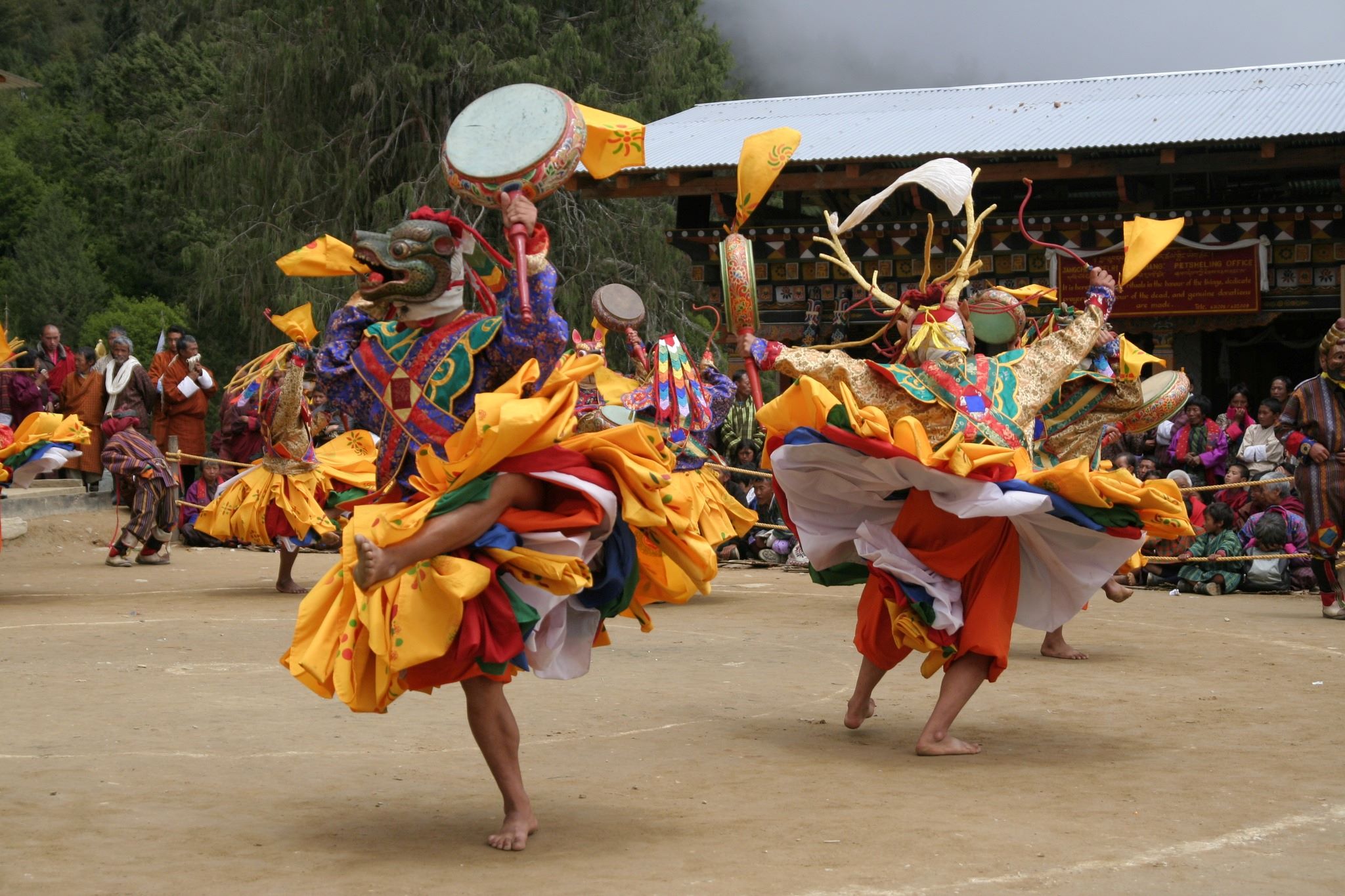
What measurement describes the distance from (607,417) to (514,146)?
18.2 feet

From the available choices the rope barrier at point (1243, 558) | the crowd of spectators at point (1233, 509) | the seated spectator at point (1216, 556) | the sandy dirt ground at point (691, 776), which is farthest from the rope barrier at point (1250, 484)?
the sandy dirt ground at point (691, 776)

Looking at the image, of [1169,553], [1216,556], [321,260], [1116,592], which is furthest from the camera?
[1169,553]

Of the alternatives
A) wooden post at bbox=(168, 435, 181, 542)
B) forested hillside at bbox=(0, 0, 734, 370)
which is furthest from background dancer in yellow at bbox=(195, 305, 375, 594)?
forested hillside at bbox=(0, 0, 734, 370)

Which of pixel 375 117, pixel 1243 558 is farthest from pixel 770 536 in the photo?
pixel 375 117

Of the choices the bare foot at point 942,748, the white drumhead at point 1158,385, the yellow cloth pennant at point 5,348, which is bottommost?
the bare foot at point 942,748

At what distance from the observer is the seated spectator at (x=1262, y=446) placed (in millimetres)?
12258

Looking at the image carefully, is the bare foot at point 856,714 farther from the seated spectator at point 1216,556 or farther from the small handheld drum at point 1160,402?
Result: the seated spectator at point 1216,556

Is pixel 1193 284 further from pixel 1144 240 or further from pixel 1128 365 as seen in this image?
pixel 1144 240

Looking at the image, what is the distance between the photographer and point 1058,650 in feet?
27.0

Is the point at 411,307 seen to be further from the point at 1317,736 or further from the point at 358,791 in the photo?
the point at 1317,736

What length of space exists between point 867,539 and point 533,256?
1749 millimetres

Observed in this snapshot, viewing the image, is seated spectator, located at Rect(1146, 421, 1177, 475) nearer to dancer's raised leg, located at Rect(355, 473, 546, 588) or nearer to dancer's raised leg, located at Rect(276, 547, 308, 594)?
dancer's raised leg, located at Rect(276, 547, 308, 594)

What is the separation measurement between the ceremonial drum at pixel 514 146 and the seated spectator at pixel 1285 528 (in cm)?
757

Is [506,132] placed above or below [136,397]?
above
